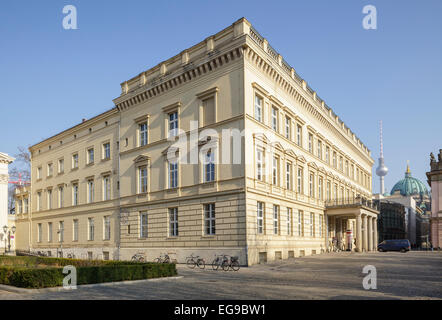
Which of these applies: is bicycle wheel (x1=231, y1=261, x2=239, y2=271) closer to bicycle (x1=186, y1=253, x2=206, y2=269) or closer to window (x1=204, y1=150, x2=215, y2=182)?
bicycle (x1=186, y1=253, x2=206, y2=269)

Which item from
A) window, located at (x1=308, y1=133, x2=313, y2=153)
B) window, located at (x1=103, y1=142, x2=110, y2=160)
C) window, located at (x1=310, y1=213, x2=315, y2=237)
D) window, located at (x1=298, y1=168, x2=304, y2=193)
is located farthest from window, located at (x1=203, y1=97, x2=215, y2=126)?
window, located at (x1=310, y1=213, x2=315, y2=237)

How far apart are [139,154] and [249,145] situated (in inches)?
491

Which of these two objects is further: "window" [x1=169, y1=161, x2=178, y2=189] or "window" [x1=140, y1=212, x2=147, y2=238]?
"window" [x1=140, y1=212, x2=147, y2=238]

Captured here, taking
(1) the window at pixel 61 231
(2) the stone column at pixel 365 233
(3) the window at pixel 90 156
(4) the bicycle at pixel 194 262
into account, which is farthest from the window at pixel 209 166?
(1) the window at pixel 61 231

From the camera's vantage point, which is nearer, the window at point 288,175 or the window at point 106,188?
the window at point 288,175

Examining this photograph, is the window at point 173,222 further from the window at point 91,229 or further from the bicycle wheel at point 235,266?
the window at point 91,229

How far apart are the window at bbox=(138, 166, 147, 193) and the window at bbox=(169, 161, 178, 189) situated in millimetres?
3729

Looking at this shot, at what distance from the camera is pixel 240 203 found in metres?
28.8

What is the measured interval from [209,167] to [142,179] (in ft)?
29.4

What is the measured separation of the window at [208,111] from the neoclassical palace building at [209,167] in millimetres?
102

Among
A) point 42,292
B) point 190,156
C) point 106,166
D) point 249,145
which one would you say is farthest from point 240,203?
point 106,166

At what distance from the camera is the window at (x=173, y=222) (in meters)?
33.8

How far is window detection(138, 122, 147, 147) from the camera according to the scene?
38.1 metres
